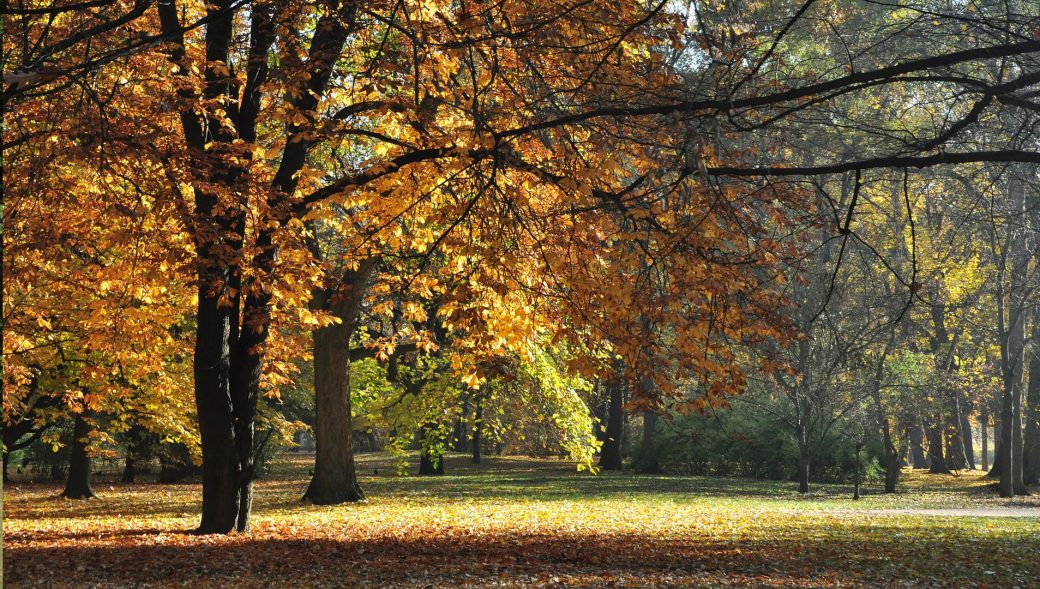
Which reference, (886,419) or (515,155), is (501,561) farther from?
(886,419)

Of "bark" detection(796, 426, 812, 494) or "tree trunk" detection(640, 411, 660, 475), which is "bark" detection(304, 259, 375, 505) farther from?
"tree trunk" detection(640, 411, 660, 475)

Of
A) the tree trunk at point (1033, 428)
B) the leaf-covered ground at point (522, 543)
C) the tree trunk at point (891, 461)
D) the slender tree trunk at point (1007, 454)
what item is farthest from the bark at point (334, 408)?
the tree trunk at point (1033, 428)

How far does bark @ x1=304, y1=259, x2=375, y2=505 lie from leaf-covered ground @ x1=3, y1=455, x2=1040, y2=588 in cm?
72

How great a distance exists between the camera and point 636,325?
8547mm

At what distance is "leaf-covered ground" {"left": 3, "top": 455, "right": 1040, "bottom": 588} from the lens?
28.4ft

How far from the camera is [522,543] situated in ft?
37.2

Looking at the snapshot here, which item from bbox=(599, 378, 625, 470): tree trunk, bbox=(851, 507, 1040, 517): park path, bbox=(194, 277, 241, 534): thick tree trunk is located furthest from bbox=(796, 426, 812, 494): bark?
bbox=(194, 277, 241, 534): thick tree trunk

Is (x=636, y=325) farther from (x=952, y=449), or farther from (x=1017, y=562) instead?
(x=952, y=449)

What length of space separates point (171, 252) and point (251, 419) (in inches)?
112

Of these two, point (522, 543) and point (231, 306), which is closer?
point (231, 306)

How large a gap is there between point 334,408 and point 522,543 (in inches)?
293

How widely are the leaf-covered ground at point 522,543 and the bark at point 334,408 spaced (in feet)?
2.35

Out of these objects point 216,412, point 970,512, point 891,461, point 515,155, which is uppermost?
point 515,155

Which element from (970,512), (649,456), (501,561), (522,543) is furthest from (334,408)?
(649,456)
